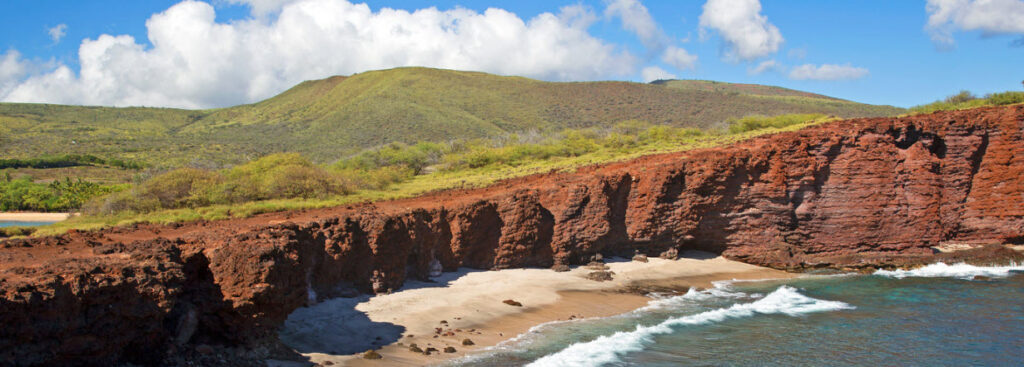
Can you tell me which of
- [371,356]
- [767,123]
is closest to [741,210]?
[767,123]

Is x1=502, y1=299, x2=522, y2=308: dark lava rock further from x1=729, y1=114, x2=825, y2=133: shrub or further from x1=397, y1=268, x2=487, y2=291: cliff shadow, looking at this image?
x1=729, y1=114, x2=825, y2=133: shrub

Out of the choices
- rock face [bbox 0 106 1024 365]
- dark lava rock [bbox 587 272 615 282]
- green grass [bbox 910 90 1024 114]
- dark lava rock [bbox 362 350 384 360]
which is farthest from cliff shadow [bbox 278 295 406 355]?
green grass [bbox 910 90 1024 114]

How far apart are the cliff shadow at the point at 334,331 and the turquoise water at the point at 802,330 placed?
7.91 feet

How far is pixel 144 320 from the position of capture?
29.8 feet

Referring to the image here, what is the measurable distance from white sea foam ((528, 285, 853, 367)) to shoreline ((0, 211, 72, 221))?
5048 centimetres

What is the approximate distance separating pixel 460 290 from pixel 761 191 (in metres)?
14.6

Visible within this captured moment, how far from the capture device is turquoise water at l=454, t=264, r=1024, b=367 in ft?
45.4

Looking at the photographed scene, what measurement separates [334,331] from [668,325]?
873cm

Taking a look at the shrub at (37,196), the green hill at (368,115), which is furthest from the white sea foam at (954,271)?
the shrub at (37,196)

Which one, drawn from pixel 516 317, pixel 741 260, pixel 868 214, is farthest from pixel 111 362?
pixel 868 214

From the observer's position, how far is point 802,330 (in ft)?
54.1

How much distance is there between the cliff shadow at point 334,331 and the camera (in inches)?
510

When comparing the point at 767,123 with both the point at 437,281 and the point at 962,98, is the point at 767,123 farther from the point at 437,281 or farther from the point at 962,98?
the point at 437,281

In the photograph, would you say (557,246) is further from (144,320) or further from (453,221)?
(144,320)
